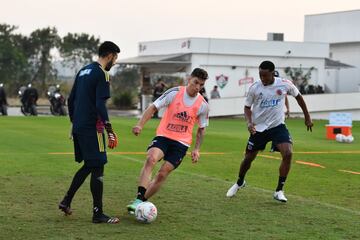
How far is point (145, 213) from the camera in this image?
26.5 ft

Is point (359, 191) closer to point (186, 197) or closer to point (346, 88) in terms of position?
point (186, 197)

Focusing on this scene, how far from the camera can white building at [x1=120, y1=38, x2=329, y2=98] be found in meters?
40.0

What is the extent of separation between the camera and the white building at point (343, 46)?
46.6 metres

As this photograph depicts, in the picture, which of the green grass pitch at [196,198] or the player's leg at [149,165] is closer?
the green grass pitch at [196,198]

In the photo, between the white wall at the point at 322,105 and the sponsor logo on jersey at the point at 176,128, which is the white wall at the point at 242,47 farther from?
the sponsor logo on jersey at the point at 176,128

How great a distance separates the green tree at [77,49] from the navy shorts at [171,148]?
52.8m

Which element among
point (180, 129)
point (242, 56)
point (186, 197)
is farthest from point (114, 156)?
point (242, 56)

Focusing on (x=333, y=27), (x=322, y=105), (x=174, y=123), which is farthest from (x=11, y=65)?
(x=174, y=123)

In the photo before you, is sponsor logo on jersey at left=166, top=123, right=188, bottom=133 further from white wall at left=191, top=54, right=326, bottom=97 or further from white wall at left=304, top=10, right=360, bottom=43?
white wall at left=304, top=10, right=360, bottom=43

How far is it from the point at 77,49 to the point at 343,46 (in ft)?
80.9

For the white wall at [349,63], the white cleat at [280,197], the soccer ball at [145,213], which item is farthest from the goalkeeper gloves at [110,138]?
the white wall at [349,63]

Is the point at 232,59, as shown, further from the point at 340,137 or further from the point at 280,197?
the point at 280,197

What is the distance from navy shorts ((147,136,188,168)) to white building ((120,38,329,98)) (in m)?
30.6

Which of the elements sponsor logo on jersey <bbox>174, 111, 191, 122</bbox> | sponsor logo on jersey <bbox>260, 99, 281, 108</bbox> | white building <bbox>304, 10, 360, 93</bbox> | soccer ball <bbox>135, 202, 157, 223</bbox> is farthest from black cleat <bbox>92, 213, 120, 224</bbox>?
white building <bbox>304, 10, 360, 93</bbox>
